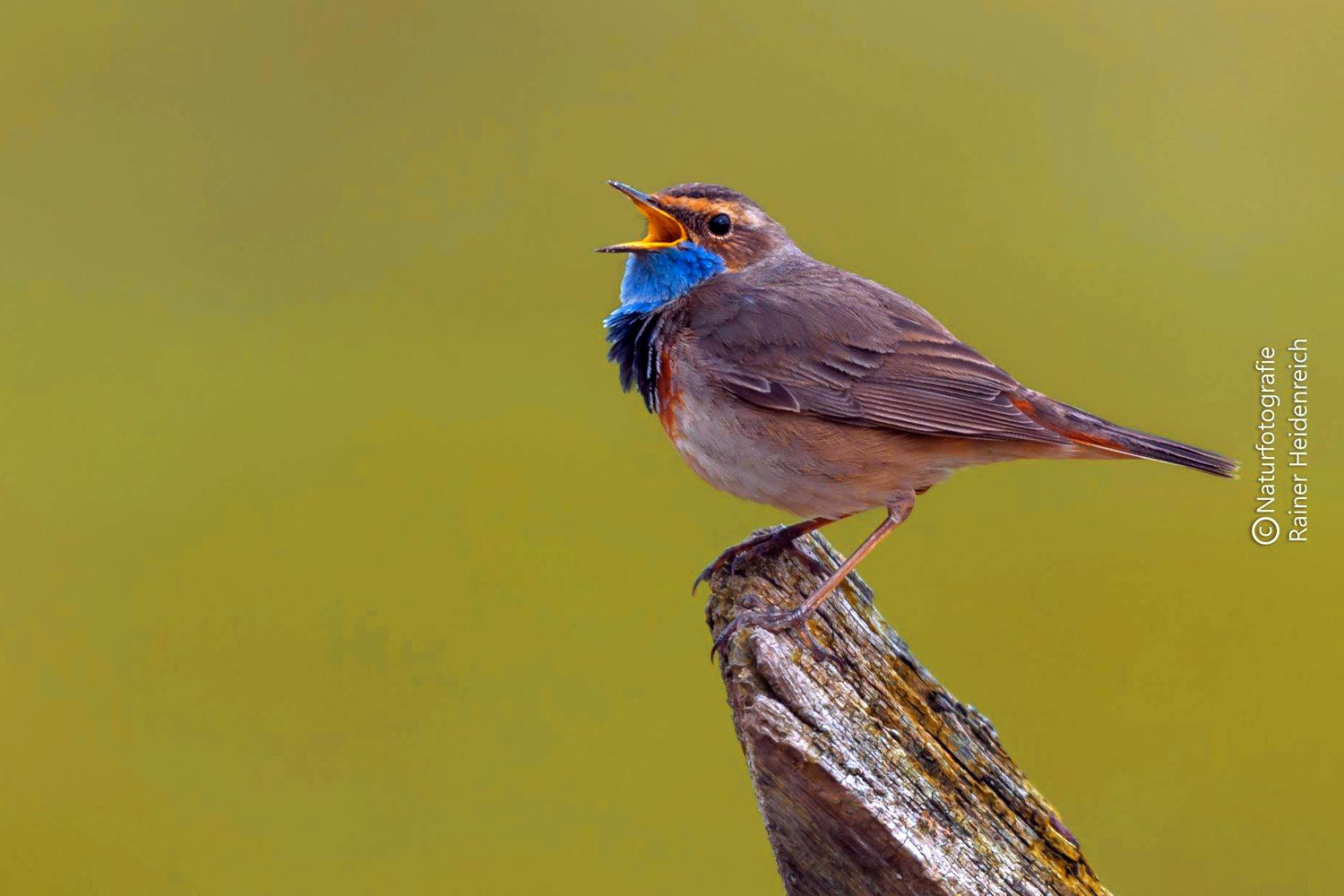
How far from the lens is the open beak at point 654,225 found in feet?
17.6

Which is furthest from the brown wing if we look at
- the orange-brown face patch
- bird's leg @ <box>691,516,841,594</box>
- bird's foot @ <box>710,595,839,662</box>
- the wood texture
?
the wood texture

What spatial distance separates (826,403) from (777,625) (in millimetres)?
1407

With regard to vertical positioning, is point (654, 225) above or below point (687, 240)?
above

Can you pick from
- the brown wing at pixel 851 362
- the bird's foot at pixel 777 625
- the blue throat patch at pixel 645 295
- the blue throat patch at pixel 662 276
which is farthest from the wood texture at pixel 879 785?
the blue throat patch at pixel 662 276

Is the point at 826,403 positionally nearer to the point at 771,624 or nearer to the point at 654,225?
the point at 654,225

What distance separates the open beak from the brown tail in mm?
1497

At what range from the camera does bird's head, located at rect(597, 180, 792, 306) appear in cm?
543

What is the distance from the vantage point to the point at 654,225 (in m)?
5.59

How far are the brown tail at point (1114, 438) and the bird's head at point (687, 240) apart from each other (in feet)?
4.33

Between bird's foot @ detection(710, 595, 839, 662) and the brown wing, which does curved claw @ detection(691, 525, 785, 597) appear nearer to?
the brown wing

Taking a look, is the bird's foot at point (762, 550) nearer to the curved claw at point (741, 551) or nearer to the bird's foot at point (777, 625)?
the curved claw at point (741, 551)

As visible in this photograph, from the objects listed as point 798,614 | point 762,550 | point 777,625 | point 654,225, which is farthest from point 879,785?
point 654,225

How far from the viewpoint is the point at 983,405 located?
4.98m

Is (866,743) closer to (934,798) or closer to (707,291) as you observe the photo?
(934,798)
